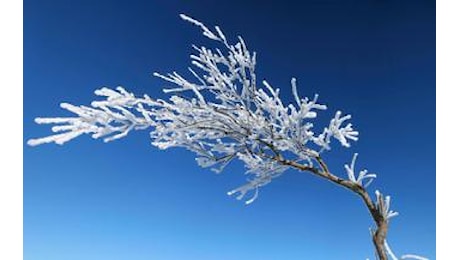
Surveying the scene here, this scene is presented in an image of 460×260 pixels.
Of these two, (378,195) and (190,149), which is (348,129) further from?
(190,149)

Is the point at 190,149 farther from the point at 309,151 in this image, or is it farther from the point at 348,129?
the point at 348,129

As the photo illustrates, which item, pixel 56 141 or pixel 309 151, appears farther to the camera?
pixel 309 151
